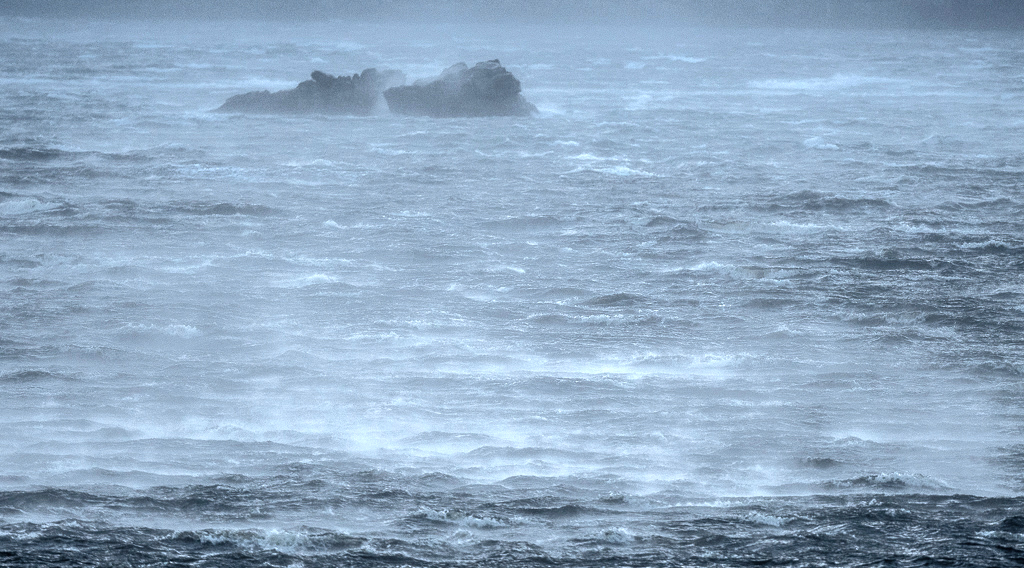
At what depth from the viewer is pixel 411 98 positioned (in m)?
58.6

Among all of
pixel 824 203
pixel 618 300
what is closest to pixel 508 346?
pixel 618 300

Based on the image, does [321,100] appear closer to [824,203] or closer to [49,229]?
[49,229]

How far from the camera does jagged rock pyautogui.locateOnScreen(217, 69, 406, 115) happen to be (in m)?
58.7

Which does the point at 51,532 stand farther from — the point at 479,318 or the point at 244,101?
the point at 244,101

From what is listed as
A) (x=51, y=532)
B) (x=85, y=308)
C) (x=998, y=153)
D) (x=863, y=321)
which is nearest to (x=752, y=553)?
(x=51, y=532)

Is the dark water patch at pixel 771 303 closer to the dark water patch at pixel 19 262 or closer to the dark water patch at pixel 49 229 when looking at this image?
the dark water patch at pixel 19 262

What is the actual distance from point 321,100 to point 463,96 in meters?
8.11

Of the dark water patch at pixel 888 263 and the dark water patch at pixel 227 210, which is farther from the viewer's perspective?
the dark water patch at pixel 227 210

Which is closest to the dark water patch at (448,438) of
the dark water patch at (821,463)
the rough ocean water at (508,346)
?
the rough ocean water at (508,346)

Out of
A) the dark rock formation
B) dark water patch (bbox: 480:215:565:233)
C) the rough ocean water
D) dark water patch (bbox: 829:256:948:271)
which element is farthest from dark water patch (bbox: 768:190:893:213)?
the dark rock formation

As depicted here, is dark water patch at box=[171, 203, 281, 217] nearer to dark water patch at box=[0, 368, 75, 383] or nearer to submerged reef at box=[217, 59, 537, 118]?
dark water patch at box=[0, 368, 75, 383]

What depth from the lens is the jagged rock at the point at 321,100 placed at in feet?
193

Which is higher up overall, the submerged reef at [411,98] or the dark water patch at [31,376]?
the submerged reef at [411,98]

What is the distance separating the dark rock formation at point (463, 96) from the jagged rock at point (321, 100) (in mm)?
1309
